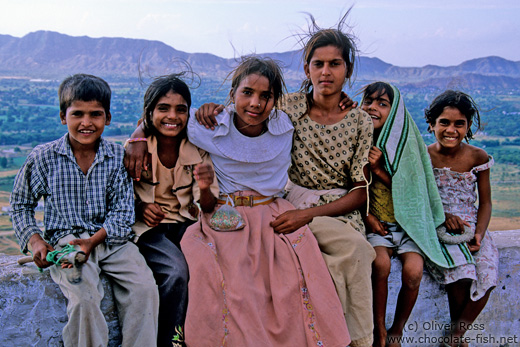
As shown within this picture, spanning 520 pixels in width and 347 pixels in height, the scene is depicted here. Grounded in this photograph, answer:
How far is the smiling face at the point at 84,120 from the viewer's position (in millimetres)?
2488

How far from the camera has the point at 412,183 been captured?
3008mm

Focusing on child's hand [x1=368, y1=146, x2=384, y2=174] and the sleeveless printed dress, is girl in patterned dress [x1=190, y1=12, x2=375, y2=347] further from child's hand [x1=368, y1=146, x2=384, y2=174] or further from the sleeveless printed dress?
the sleeveless printed dress

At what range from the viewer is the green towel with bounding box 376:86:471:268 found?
2910 millimetres

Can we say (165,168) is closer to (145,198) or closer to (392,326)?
(145,198)

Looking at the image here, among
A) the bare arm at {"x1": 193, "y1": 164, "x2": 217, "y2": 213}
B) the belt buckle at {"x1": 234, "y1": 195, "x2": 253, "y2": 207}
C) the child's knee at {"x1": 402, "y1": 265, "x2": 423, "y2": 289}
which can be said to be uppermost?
the bare arm at {"x1": 193, "y1": 164, "x2": 217, "y2": 213}

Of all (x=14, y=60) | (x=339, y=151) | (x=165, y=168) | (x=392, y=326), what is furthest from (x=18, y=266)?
(x=14, y=60)

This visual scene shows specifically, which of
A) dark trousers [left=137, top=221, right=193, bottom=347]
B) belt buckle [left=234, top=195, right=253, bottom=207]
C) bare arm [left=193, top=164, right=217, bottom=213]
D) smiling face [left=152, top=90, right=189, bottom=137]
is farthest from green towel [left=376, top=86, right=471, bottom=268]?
dark trousers [left=137, top=221, right=193, bottom=347]

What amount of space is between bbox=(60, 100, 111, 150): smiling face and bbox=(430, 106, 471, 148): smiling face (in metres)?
2.24

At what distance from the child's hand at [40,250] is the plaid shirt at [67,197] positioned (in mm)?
57

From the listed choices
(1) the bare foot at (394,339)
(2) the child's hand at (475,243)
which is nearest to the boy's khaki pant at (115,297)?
(1) the bare foot at (394,339)

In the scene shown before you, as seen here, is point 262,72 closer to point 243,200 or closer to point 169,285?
point 243,200

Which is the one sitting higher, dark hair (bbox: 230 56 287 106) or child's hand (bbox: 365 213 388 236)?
dark hair (bbox: 230 56 287 106)

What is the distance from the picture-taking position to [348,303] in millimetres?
2533

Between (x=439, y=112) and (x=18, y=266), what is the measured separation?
9.29ft
